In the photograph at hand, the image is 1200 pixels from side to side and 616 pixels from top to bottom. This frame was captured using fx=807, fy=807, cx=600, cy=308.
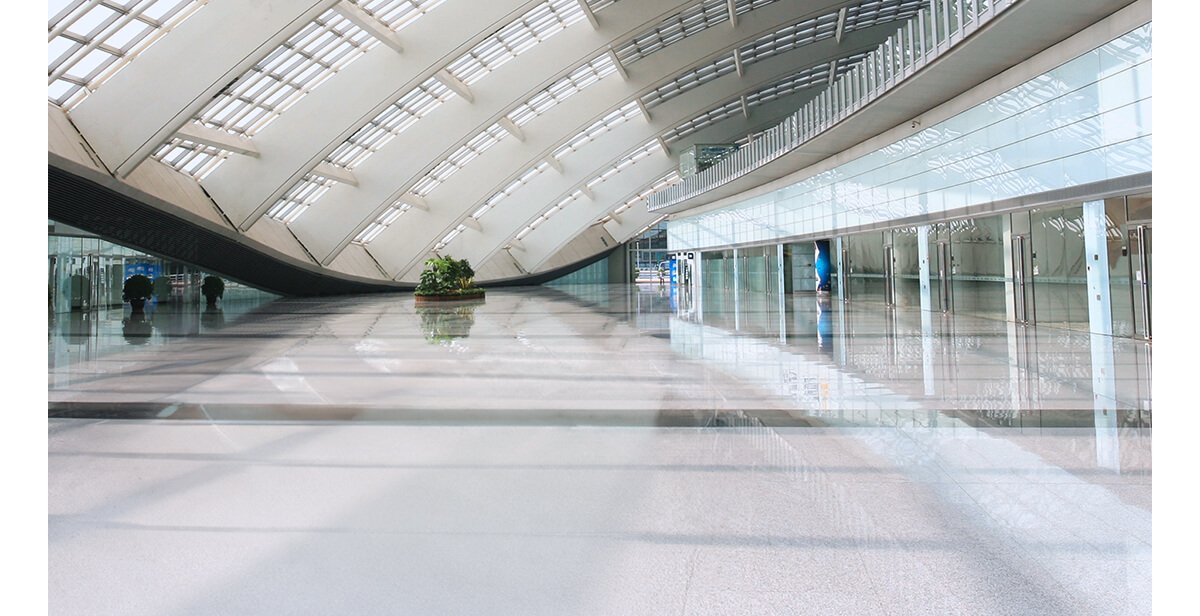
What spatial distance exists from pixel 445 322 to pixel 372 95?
28.2 feet

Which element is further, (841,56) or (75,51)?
(841,56)

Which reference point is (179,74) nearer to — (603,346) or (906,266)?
(603,346)

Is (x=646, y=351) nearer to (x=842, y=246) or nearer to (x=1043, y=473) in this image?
(x=1043, y=473)

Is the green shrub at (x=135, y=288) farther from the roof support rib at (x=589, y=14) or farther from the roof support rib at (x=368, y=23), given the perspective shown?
the roof support rib at (x=589, y=14)

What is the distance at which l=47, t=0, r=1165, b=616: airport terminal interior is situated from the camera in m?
3.32

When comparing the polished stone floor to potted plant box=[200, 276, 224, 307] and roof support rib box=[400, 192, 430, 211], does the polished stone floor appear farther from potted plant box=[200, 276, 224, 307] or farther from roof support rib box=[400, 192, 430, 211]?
roof support rib box=[400, 192, 430, 211]

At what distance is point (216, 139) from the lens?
979 inches

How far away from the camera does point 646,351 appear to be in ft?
40.9

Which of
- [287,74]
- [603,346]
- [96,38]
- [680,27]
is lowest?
[603,346]

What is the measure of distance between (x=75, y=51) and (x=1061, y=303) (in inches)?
965

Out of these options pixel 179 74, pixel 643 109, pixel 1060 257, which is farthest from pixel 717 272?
pixel 179 74

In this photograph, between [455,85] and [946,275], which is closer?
[946,275]

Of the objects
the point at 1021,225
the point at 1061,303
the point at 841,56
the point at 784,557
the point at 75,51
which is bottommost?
the point at 784,557
